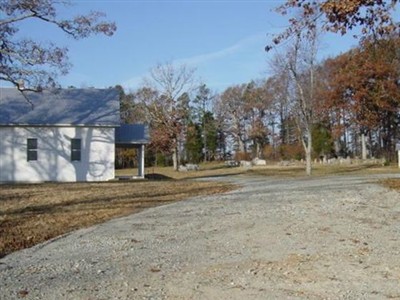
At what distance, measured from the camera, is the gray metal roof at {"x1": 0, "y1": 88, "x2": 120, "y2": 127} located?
3061 centimetres

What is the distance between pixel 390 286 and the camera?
19.2 ft

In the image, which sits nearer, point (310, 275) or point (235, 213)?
point (310, 275)

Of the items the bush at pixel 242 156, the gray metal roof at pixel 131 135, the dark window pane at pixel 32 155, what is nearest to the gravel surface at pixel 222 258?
the dark window pane at pixel 32 155

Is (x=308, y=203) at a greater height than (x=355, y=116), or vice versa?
(x=355, y=116)

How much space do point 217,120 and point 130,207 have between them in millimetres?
70685

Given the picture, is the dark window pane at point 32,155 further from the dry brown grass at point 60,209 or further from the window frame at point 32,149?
the dry brown grass at point 60,209

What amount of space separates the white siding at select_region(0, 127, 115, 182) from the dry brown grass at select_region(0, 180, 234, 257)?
455 inches

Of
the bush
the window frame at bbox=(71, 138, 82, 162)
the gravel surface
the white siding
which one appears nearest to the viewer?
the gravel surface

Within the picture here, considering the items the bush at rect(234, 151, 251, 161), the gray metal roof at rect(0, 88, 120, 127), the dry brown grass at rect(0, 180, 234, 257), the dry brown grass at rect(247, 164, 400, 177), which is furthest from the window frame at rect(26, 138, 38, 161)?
the bush at rect(234, 151, 251, 161)

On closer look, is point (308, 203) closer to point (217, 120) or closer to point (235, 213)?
point (235, 213)

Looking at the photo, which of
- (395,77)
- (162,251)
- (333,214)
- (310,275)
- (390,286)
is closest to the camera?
(390,286)

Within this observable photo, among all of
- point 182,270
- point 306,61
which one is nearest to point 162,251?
point 182,270

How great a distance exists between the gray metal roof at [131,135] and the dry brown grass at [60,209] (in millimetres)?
13997

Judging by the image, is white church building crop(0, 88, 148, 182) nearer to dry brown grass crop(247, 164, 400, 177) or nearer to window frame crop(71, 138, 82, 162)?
window frame crop(71, 138, 82, 162)
